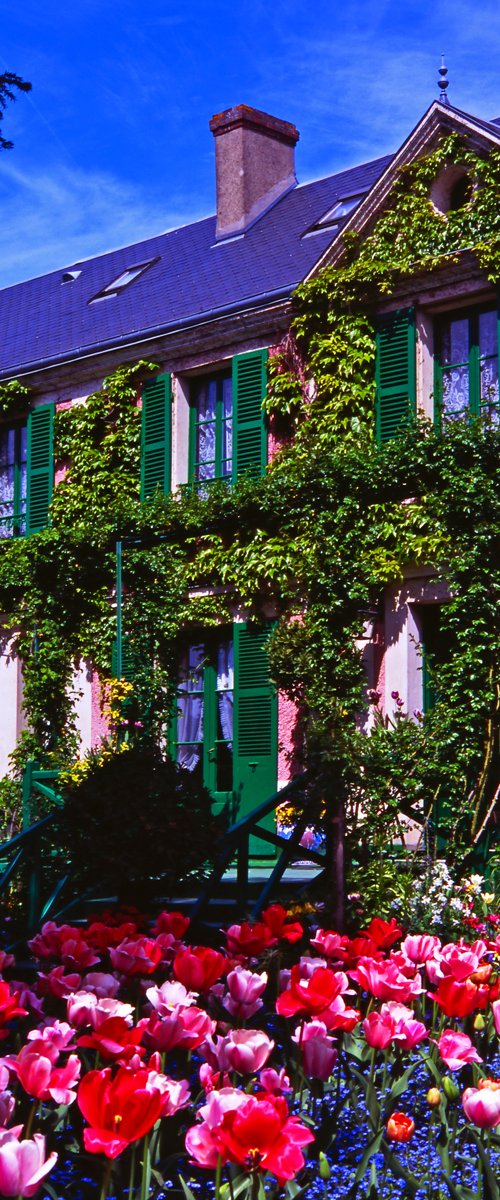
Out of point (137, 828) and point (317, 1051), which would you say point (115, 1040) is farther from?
Answer: point (137, 828)

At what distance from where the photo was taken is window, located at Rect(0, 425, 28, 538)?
1593 centimetres

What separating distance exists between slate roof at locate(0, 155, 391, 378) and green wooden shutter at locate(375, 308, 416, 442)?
111 centimetres

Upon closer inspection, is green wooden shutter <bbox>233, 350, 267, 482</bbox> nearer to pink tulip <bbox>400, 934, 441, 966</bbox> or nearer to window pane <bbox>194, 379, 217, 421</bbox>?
window pane <bbox>194, 379, 217, 421</bbox>

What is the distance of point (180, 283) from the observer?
15.9 m

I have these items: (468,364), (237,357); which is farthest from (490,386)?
(237,357)

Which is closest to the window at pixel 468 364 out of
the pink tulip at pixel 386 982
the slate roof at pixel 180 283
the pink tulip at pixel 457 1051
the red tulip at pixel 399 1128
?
the slate roof at pixel 180 283

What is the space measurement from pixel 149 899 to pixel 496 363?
6.47 metres

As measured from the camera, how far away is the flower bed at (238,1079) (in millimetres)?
2086

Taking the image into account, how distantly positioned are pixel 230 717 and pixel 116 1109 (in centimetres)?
1153

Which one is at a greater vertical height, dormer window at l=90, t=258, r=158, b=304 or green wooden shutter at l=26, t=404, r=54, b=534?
dormer window at l=90, t=258, r=158, b=304

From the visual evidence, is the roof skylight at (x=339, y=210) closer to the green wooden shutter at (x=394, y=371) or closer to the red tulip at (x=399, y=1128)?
the green wooden shutter at (x=394, y=371)

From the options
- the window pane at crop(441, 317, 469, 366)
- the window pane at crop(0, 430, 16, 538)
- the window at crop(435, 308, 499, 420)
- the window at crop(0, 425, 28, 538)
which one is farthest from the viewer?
the window pane at crop(0, 430, 16, 538)

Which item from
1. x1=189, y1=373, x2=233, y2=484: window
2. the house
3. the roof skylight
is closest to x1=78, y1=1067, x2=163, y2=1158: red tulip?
the house

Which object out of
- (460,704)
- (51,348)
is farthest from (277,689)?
(51,348)
